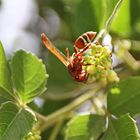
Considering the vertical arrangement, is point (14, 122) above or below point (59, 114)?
above

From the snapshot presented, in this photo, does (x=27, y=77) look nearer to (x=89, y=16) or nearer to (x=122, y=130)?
(x=122, y=130)

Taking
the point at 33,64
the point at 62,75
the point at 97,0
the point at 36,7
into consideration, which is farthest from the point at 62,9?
the point at 33,64

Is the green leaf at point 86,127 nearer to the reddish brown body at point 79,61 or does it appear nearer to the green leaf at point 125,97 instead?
the green leaf at point 125,97

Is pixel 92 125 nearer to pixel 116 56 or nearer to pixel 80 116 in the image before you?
pixel 80 116

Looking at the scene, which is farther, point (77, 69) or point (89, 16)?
point (89, 16)

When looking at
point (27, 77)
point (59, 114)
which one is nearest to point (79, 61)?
point (27, 77)

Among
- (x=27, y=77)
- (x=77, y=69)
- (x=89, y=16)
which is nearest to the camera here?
(x=77, y=69)

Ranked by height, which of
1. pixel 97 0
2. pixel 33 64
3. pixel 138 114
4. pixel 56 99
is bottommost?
pixel 56 99
